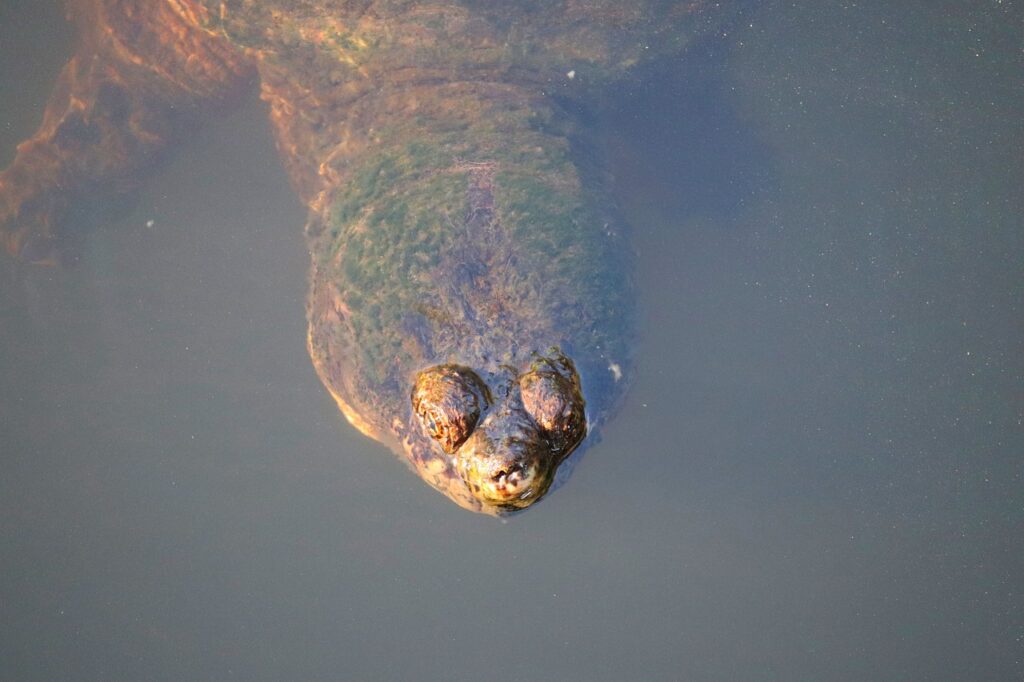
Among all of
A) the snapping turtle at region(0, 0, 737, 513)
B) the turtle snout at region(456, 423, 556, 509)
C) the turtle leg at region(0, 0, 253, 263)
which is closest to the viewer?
the turtle snout at region(456, 423, 556, 509)

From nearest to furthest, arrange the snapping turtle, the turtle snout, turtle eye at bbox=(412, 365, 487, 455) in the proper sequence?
the turtle snout, turtle eye at bbox=(412, 365, 487, 455), the snapping turtle

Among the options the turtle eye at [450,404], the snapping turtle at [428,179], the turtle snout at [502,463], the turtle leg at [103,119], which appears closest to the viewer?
the turtle snout at [502,463]

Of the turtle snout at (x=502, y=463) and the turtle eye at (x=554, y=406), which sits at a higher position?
the turtle eye at (x=554, y=406)

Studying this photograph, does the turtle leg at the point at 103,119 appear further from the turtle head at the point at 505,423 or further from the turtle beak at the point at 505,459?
the turtle beak at the point at 505,459

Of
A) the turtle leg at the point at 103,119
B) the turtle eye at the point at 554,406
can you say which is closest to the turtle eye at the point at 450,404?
the turtle eye at the point at 554,406

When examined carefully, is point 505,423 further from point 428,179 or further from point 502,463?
point 428,179

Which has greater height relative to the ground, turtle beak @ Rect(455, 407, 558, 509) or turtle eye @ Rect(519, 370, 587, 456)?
turtle eye @ Rect(519, 370, 587, 456)

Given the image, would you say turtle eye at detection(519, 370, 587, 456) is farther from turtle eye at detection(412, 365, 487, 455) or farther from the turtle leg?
the turtle leg

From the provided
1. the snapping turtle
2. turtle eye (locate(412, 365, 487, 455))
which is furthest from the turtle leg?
turtle eye (locate(412, 365, 487, 455))
